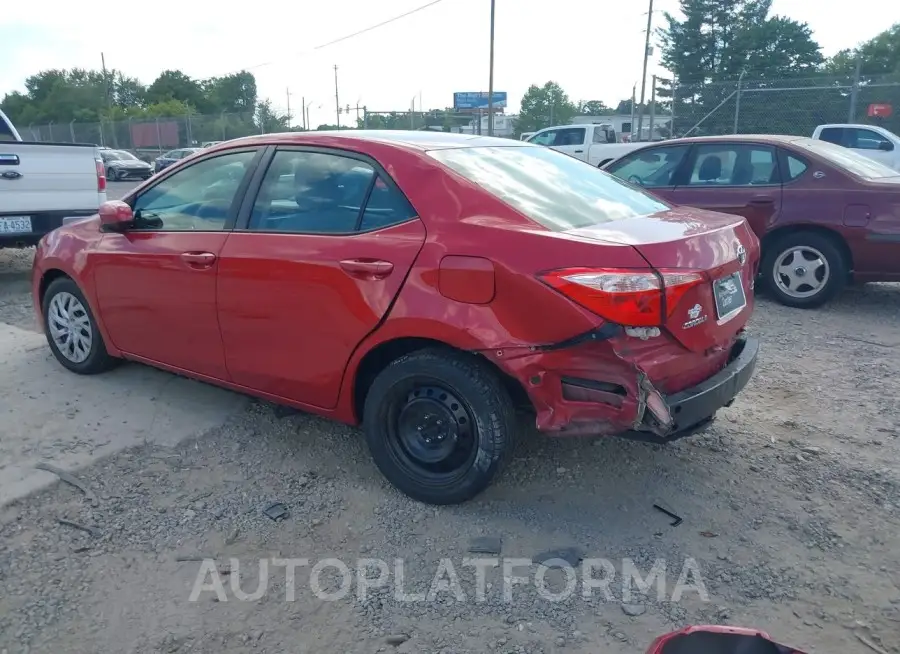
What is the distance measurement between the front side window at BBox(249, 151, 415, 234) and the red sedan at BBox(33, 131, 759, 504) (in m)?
0.01

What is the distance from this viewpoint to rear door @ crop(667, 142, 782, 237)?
673cm

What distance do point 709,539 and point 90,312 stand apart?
3.69 meters

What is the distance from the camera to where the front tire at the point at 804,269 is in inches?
252

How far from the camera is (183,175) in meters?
4.15

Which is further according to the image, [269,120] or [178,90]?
[178,90]

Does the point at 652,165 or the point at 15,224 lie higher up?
the point at 652,165

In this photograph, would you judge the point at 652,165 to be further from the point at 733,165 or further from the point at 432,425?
the point at 432,425

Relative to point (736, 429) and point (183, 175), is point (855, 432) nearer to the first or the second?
point (736, 429)

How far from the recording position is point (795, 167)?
6652 millimetres

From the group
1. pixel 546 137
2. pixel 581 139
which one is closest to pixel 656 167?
pixel 581 139

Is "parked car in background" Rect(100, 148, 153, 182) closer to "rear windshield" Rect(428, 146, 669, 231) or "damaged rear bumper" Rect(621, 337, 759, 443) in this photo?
"rear windshield" Rect(428, 146, 669, 231)

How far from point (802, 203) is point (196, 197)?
16.3ft

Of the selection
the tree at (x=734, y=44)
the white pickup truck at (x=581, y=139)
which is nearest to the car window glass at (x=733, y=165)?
the white pickup truck at (x=581, y=139)

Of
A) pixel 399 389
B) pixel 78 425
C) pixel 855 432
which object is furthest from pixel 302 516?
pixel 855 432
